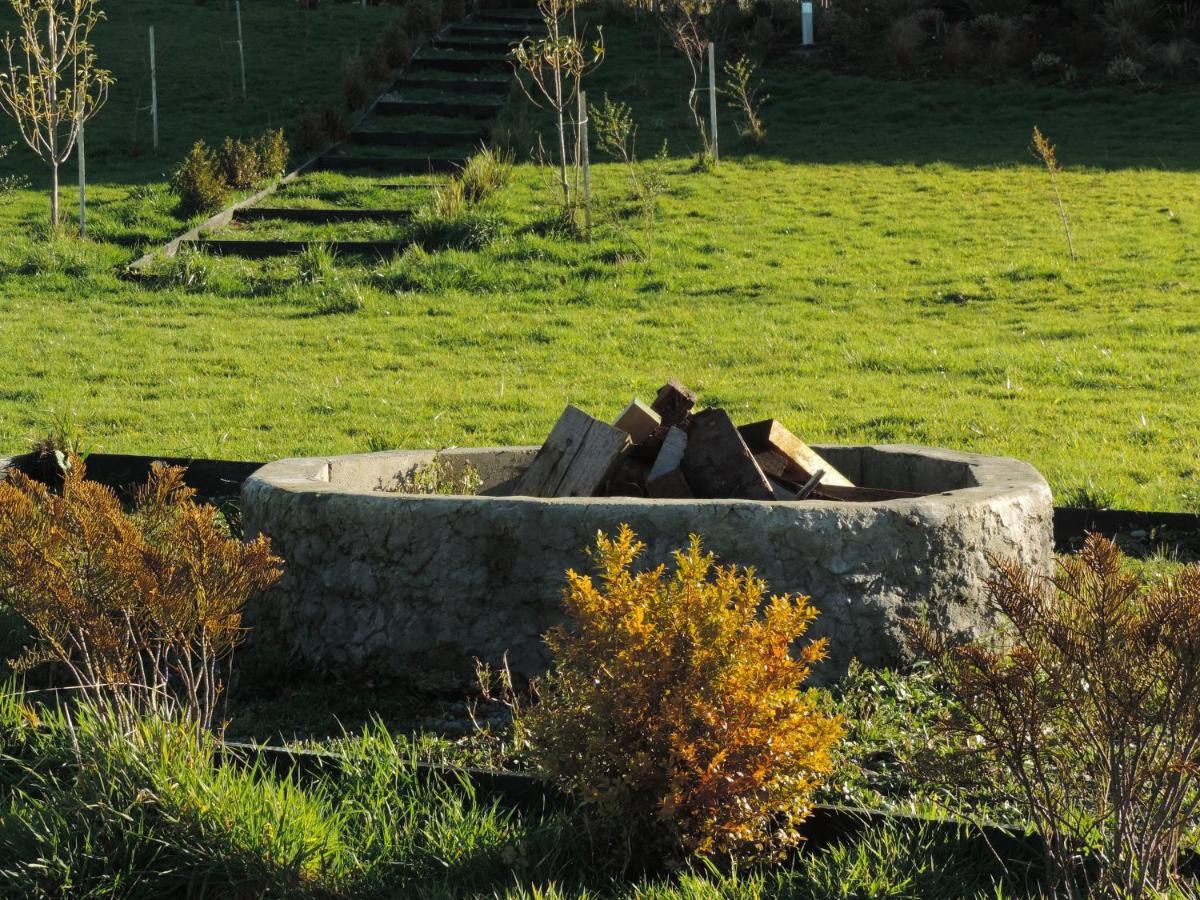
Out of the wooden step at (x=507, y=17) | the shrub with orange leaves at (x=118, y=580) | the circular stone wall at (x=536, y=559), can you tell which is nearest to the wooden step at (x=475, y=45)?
the wooden step at (x=507, y=17)

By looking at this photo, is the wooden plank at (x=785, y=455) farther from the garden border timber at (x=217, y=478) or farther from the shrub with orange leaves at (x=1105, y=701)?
the shrub with orange leaves at (x=1105, y=701)

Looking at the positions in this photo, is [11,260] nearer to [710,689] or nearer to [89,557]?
[89,557]

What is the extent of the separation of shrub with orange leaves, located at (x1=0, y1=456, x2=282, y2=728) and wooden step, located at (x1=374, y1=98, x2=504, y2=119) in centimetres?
1644

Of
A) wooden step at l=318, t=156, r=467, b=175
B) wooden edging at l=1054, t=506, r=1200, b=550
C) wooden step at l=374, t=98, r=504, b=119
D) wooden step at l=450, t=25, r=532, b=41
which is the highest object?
wooden step at l=450, t=25, r=532, b=41

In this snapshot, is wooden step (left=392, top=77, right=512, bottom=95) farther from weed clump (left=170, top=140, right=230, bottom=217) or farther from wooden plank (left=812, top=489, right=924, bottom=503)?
wooden plank (left=812, top=489, right=924, bottom=503)

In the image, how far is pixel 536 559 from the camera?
4301mm

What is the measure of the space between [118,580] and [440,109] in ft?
55.8

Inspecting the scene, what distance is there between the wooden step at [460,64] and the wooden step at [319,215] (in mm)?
7478

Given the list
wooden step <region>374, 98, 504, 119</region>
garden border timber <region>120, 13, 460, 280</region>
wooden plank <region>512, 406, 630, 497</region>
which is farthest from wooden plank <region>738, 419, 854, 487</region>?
wooden step <region>374, 98, 504, 119</region>

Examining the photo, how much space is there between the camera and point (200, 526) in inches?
135

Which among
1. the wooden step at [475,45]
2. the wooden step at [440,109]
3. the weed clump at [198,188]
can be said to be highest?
the wooden step at [475,45]

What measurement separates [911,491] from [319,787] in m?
2.97

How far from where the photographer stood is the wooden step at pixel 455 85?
67.8ft

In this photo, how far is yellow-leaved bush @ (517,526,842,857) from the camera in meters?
3.01
